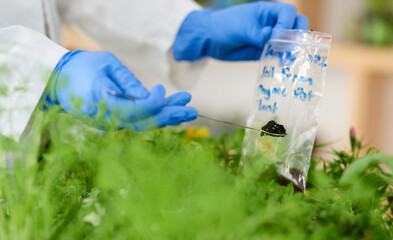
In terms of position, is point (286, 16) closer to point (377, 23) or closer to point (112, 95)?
point (112, 95)

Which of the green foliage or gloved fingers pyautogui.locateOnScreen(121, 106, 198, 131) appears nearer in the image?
the green foliage

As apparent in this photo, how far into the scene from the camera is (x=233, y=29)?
806 mm

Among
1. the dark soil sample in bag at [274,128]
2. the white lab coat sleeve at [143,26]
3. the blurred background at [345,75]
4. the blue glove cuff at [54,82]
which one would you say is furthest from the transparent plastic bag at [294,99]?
the blurred background at [345,75]

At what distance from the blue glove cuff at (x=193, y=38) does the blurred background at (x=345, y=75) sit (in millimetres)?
910

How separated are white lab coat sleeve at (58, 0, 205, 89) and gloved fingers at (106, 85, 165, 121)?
1.50 ft

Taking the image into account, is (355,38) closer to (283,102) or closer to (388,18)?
(388,18)

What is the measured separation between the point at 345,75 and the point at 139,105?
77.2 inches

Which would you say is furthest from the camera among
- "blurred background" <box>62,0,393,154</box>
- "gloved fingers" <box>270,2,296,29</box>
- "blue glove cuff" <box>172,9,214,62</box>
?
"blurred background" <box>62,0,393,154</box>

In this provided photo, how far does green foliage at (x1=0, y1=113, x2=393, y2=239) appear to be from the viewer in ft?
0.96

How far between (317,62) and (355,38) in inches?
68.3

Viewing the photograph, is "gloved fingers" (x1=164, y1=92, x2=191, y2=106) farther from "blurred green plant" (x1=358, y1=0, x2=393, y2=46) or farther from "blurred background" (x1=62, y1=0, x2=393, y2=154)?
"blurred green plant" (x1=358, y1=0, x2=393, y2=46)

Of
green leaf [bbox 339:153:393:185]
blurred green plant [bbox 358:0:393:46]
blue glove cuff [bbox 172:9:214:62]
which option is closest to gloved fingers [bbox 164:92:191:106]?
green leaf [bbox 339:153:393:185]

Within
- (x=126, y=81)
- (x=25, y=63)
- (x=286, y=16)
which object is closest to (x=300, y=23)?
(x=286, y=16)

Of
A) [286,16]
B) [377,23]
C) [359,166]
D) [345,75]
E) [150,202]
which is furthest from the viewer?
[345,75]
